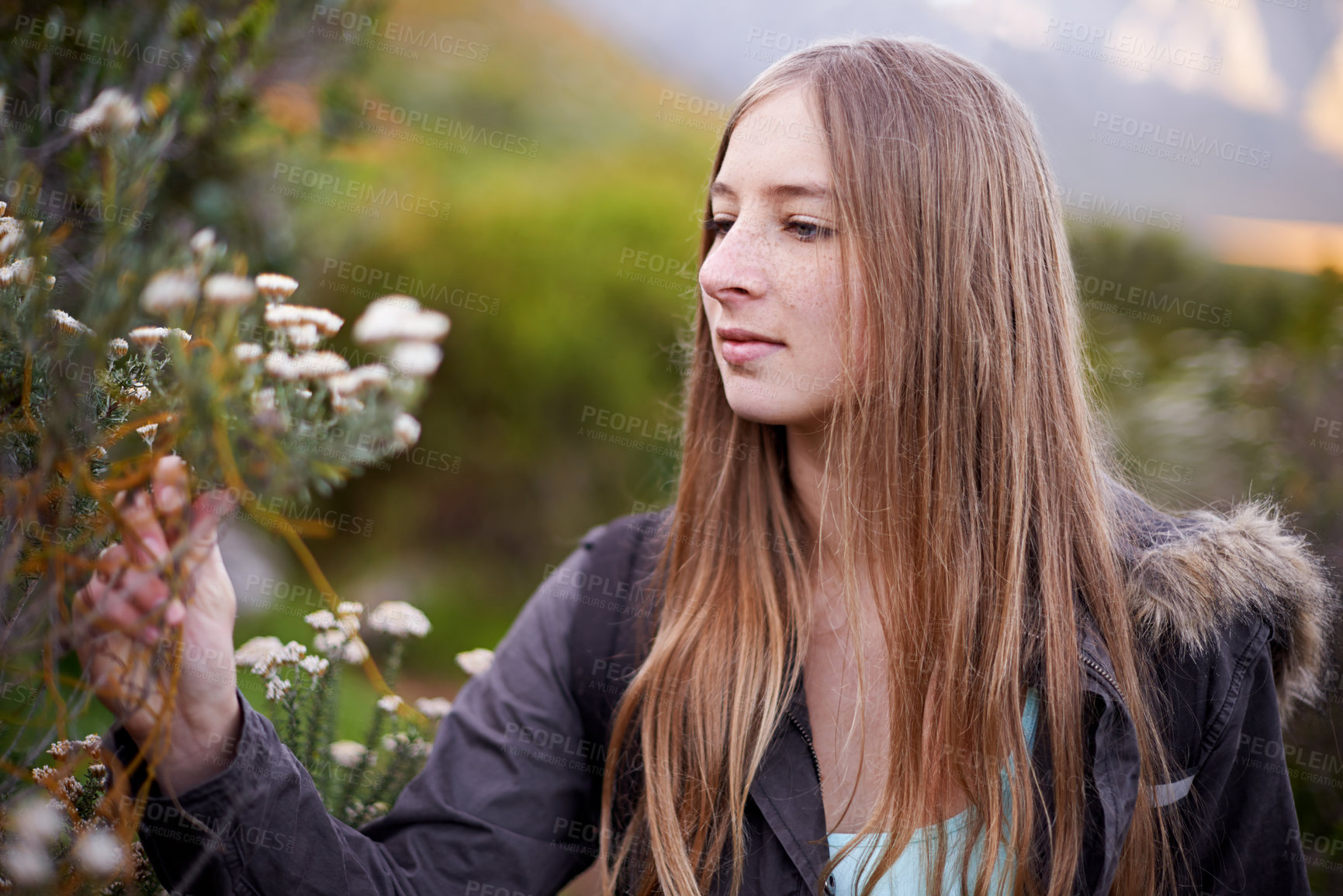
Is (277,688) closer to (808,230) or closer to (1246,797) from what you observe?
(808,230)

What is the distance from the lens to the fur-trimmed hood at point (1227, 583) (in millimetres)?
1763

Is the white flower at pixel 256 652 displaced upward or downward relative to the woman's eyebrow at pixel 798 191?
downward

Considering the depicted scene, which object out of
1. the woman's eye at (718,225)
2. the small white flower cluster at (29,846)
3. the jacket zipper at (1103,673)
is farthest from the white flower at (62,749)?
the jacket zipper at (1103,673)

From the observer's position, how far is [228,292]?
3.26 ft

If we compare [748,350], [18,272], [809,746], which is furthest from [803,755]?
[18,272]

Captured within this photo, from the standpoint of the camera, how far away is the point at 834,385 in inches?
68.5

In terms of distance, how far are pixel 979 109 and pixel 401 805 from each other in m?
1.75

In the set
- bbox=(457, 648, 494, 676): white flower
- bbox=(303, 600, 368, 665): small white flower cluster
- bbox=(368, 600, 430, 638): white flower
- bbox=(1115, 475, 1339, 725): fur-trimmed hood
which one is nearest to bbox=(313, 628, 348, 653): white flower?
bbox=(303, 600, 368, 665): small white flower cluster

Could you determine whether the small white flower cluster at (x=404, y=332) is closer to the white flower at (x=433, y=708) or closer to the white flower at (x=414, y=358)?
the white flower at (x=414, y=358)

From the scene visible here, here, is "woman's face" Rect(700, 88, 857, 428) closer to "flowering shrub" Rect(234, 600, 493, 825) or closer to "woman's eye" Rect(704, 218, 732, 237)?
"woman's eye" Rect(704, 218, 732, 237)

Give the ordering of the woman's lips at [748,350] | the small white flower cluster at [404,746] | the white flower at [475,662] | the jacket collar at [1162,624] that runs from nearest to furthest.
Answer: the jacket collar at [1162,624]
the woman's lips at [748,350]
the small white flower cluster at [404,746]
the white flower at [475,662]

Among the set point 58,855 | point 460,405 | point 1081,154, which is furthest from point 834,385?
point 1081,154

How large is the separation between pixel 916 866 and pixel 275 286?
Result: 4.73ft

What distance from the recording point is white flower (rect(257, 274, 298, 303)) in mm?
1137
